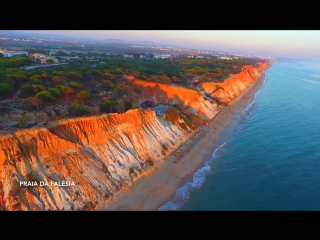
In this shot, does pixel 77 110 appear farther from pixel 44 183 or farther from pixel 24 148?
pixel 44 183

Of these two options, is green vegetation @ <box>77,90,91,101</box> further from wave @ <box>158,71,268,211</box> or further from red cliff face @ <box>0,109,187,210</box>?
wave @ <box>158,71,268,211</box>

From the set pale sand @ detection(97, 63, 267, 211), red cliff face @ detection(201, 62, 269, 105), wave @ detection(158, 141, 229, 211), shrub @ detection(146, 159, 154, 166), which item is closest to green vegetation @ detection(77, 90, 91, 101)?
shrub @ detection(146, 159, 154, 166)

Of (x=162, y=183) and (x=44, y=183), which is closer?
(x=44, y=183)

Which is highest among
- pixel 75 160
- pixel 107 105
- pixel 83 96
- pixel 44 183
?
pixel 83 96

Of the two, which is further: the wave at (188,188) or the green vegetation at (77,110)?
the green vegetation at (77,110)

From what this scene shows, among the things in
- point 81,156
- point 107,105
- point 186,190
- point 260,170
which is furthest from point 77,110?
point 260,170

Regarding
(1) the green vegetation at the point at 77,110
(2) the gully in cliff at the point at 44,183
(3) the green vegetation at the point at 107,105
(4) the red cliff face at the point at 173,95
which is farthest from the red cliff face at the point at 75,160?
(4) the red cliff face at the point at 173,95

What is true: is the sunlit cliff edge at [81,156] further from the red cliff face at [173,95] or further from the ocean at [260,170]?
the red cliff face at [173,95]

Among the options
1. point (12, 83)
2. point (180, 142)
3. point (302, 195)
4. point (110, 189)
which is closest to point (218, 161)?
point (180, 142)
